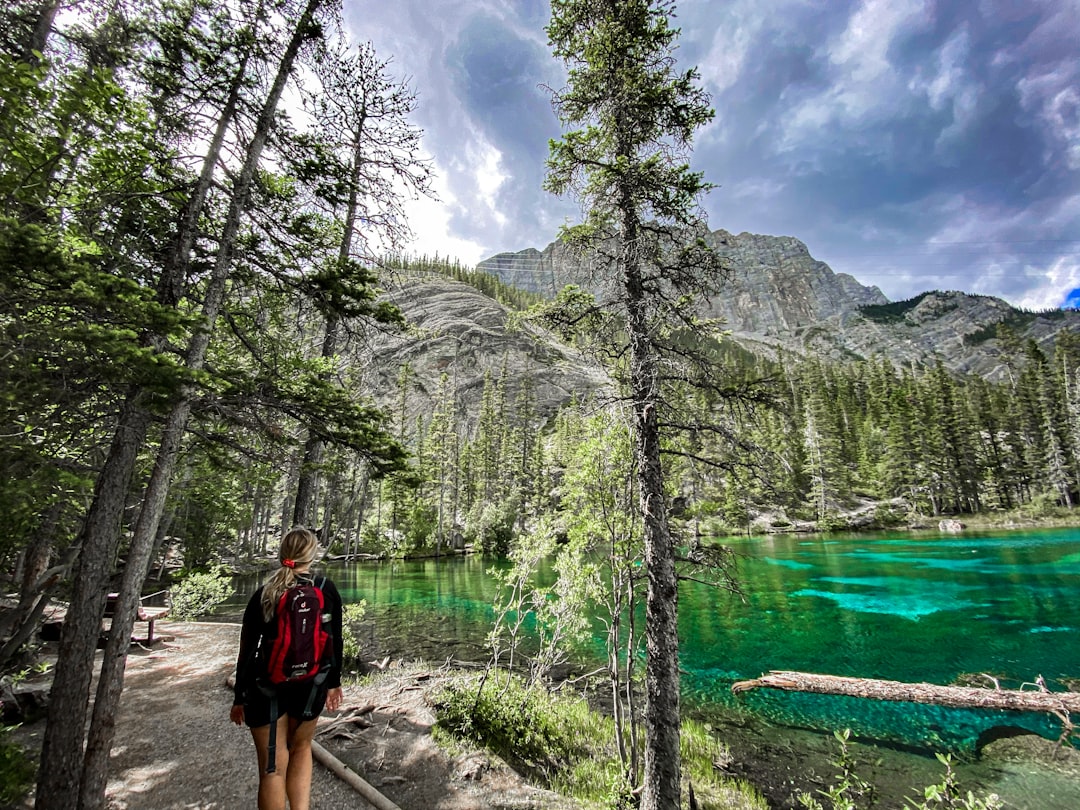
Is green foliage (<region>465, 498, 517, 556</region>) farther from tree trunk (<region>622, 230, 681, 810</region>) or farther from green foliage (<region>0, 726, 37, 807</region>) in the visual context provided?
green foliage (<region>0, 726, 37, 807</region>)

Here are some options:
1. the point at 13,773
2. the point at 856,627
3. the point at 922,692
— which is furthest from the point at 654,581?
the point at 856,627

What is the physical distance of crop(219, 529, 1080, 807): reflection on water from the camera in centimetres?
1072

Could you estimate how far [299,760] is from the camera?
139 inches

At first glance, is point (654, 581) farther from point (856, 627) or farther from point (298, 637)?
point (856, 627)

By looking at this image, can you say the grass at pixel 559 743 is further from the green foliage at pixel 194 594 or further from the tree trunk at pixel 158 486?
the green foliage at pixel 194 594

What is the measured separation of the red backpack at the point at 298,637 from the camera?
3.39 m

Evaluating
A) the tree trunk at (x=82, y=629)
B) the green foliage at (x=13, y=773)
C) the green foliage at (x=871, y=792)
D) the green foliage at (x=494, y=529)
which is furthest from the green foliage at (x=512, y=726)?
the green foliage at (x=494, y=529)

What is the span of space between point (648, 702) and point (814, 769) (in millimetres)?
5368

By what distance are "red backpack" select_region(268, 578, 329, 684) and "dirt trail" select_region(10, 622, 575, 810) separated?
2924 millimetres

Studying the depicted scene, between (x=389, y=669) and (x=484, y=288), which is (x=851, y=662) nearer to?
(x=389, y=669)

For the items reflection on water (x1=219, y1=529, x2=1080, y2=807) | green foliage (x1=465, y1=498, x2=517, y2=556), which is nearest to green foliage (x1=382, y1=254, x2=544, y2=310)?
green foliage (x1=465, y1=498, x2=517, y2=556)

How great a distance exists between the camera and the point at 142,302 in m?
4.28

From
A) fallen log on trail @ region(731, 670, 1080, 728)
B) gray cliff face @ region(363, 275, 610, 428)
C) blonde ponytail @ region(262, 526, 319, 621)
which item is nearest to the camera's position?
blonde ponytail @ region(262, 526, 319, 621)

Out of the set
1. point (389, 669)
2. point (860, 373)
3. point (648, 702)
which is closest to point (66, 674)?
point (648, 702)
